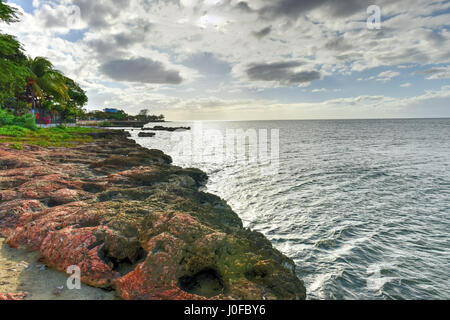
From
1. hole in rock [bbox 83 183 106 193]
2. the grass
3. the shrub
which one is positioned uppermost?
the shrub

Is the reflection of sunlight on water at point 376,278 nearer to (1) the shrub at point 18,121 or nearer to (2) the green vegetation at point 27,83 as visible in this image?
(2) the green vegetation at point 27,83

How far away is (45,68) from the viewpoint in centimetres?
4625

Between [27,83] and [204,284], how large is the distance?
55373 mm

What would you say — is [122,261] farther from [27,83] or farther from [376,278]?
[27,83]

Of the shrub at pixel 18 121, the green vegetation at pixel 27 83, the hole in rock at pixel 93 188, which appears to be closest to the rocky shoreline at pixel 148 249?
the hole in rock at pixel 93 188

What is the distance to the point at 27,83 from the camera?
4209cm

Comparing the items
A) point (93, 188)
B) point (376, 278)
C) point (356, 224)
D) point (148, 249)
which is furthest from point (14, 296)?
point (356, 224)

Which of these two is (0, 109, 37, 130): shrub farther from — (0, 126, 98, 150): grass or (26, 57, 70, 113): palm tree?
(26, 57, 70, 113): palm tree

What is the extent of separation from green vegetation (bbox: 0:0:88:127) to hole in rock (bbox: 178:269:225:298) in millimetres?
32744

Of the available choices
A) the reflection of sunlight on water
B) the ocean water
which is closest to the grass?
the ocean water

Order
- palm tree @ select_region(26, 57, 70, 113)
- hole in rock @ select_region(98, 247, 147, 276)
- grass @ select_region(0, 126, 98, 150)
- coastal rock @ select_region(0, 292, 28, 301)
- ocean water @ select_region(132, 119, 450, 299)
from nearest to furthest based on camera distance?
coastal rock @ select_region(0, 292, 28, 301) → hole in rock @ select_region(98, 247, 147, 276) → ocean water @ select_region(132, 119, 450, 299) → grass @ select_region(0, 126, 98, 150) → palm tree @ select_region(26, 57, 70, 113)

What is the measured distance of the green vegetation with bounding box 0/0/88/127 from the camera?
83.5ft

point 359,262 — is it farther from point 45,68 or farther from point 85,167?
point 45,68
